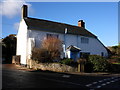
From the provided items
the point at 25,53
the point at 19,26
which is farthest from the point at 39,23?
the point at 25,53

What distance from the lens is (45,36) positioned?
1136 inches

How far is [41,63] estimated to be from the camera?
23.1 m

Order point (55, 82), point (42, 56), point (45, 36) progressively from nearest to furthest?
point (55, 82) → point (42, 56) → point (45, 36)

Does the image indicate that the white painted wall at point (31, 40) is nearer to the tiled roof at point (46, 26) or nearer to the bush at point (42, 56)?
the tiled roof at point (46, 26)

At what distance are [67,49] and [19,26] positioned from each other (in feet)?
32.6

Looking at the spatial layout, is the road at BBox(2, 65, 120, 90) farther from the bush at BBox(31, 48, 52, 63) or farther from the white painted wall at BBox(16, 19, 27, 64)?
the white painted wall at BBox(16, 19, 27, 64)

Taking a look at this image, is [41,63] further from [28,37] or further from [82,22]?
Result: [82,22]

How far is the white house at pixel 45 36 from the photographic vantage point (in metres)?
27.9

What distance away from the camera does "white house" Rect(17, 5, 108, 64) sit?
91.4ft

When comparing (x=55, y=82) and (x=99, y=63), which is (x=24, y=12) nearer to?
(x=99, y=63)

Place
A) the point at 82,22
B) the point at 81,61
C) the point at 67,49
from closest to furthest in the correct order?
1. the point at 81,61
2. the point at 67,49
3. the point at 82,22

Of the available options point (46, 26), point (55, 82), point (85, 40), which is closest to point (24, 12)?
point (46, 26)

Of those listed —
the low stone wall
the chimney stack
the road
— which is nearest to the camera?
the road

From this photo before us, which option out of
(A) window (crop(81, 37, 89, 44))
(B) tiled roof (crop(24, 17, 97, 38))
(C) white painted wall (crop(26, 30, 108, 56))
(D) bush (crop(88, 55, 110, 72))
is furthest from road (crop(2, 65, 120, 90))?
(A) window (crop(81, 37, 89, 44))
